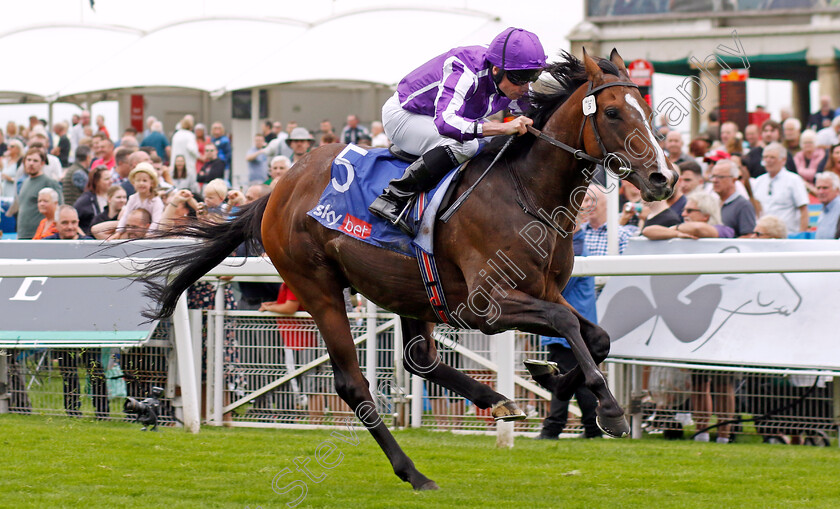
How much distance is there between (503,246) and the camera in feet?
15.8

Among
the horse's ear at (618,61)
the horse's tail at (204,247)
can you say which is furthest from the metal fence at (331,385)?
the horse's ear at (618,61)

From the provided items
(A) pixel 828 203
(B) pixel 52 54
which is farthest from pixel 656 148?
(B) pixel 52 54

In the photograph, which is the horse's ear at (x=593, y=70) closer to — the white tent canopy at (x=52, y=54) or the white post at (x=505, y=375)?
the white post at (x=505, y=375)

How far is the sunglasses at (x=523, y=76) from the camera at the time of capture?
4875mm

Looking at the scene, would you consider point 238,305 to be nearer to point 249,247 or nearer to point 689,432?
point 249,247

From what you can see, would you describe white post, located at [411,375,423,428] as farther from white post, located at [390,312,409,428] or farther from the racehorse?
the racehorse

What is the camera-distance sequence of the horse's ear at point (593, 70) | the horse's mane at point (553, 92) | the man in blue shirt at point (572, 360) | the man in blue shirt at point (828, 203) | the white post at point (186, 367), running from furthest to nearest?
the man in blue shirt at point (828, 203) → the white post at point (186, 367) → the man in blue shirt at point (572, 360) → the horse's mane at point (553, 92) → the horse's ear at point (593, 70)

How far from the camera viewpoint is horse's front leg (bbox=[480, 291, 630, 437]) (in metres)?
4.46

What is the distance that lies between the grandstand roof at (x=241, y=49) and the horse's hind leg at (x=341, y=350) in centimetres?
977

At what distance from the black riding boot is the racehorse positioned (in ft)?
0.39

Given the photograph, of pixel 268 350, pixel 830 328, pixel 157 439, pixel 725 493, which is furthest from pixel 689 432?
pixel 157 439

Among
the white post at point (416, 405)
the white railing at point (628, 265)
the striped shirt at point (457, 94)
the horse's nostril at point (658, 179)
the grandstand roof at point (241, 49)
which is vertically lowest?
the white post at point (416, 405)

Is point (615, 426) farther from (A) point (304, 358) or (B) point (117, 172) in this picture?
(B) point (117, 172)

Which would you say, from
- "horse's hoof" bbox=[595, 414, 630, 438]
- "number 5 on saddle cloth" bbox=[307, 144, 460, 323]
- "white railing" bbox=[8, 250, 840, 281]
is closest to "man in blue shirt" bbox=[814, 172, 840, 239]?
"white railing" bbox=[8, 250, 840, 281]
